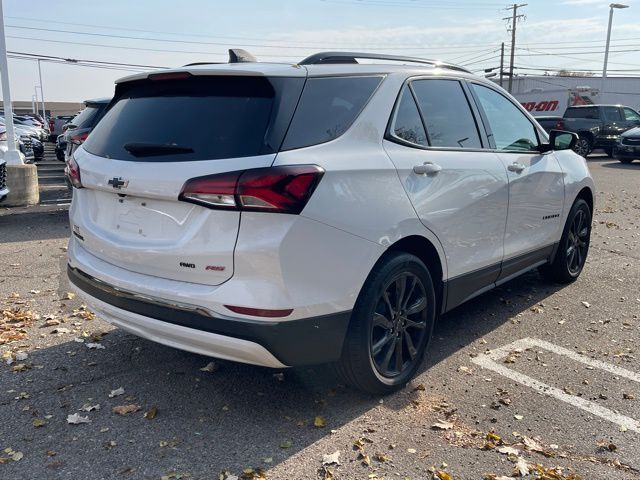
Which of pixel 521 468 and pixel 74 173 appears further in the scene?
pixel 74 173

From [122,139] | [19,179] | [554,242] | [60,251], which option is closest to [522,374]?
[554,242]

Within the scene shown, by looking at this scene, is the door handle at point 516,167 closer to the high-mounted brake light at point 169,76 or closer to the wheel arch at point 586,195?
the wheel arch at point 586,195

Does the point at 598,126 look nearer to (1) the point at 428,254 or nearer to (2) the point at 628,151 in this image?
(2) the point at 628,151

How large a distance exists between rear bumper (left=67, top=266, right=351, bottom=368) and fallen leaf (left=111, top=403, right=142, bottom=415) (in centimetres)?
47

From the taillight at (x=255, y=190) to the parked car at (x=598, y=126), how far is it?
22.0m

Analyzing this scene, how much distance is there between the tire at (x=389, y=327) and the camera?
3.27 meters

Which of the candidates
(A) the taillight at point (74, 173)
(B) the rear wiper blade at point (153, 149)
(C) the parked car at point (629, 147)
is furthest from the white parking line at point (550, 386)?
(C) the parked car at point (629, 147)

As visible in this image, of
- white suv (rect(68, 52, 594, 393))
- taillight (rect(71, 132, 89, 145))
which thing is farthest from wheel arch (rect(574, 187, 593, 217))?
taillight (rect(71, 132, 89, 145))

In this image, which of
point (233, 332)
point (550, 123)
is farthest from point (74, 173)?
point (550, 123)

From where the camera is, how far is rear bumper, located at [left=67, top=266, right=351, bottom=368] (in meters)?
2.89

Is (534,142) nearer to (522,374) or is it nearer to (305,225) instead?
(522,374)

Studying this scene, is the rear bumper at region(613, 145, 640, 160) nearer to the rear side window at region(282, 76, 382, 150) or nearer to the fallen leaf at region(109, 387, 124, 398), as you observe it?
the rear side window at region(282, 76, 382, 150)

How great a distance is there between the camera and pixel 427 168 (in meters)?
3.65

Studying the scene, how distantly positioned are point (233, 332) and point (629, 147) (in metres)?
20.3
